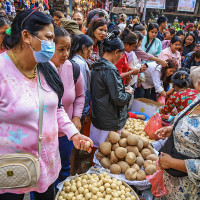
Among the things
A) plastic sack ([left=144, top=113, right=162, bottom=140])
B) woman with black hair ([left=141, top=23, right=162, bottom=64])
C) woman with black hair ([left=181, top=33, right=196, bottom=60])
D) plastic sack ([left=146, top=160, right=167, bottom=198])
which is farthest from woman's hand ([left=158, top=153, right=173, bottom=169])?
woman with black hair ([left=181, top=33, right=196, bottom=60])

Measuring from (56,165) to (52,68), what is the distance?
793 millimetres

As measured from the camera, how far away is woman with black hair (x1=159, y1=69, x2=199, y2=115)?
2395mm

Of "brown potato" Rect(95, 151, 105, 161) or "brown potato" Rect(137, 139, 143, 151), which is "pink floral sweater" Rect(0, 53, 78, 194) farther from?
"brown potato" Rect(137, 139, 143, 151)

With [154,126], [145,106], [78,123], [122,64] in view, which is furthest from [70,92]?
[145,106]

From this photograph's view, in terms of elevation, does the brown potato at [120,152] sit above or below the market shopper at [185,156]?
below

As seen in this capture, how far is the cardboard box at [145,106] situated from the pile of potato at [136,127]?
416mm

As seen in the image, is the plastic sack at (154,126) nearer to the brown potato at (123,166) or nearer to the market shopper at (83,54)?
the brown potato at (123,166)

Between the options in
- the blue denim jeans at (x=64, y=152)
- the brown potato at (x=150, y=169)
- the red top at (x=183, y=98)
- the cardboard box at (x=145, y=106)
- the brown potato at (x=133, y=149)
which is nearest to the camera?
the blue denim jeans at (x=64, y=152)

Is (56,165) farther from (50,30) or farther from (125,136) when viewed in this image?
(125,136)

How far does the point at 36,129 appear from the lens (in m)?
1.28

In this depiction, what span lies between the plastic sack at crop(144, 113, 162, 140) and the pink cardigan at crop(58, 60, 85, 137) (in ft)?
4.90

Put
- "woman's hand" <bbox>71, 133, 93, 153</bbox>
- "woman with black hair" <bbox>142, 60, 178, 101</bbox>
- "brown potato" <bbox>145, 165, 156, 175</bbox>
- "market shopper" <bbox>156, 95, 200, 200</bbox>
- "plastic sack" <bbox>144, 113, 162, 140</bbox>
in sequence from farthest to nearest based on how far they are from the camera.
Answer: "woman with black hair" <bbox>142, 60, 178, 101</bbox> < "plastic sack" <bbox>144, 113, 162, 140</bbox> < "brown potato" <bbox>145, 165, 156, 175</bbox> < "woman's hand" <bbox>71, 133, 93, 153</bbox> < "market shopper" <bbox>156, 95, 200, 200</bbox>

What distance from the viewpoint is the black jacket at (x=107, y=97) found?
2.36m

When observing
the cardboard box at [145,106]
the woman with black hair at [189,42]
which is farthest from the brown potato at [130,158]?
the woman with black hair at [189,42]
